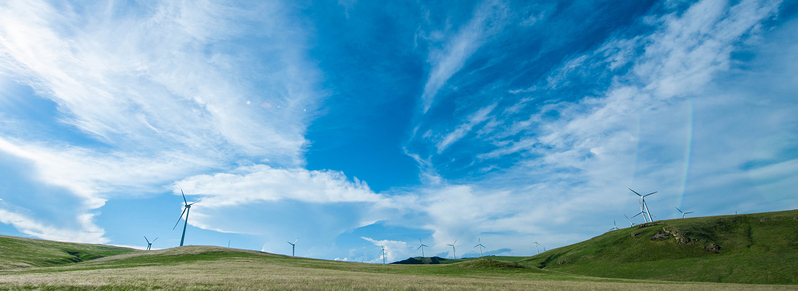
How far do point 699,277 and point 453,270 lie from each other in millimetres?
77074

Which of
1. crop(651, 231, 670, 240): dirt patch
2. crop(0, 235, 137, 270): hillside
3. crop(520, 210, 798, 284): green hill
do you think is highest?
crop(0, 235, 137, 270): hillside

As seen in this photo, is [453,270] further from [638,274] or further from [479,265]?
[638,274]

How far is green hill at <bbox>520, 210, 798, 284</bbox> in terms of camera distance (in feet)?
274

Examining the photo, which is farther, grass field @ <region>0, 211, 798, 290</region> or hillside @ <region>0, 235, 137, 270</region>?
hillside @ <region>0, 235, 137, 270</region>

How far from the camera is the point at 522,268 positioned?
261 feet

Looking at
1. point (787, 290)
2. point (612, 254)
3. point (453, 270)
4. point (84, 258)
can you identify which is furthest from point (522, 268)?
point (84, 258)

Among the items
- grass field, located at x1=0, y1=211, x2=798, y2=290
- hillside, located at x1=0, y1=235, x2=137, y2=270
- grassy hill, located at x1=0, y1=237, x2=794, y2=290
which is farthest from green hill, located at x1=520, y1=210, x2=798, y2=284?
hillside, located at x1=0, y1=235, x2=137, y2=270

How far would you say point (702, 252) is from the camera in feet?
379

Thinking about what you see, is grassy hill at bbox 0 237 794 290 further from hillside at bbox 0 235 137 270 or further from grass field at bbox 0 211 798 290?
grass field at bbox 0 211 798 290

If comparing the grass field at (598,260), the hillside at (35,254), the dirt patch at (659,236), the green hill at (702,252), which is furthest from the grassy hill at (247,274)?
the dirt patch at (659,236)

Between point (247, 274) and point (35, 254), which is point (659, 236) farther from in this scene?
point (35, 254)

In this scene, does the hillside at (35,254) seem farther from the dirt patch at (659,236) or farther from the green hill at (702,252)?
the dirt patch at (659,236)

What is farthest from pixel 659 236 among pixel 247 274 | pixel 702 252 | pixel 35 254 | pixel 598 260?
pixel 35 254

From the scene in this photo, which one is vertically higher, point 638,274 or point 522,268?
point 522,268
